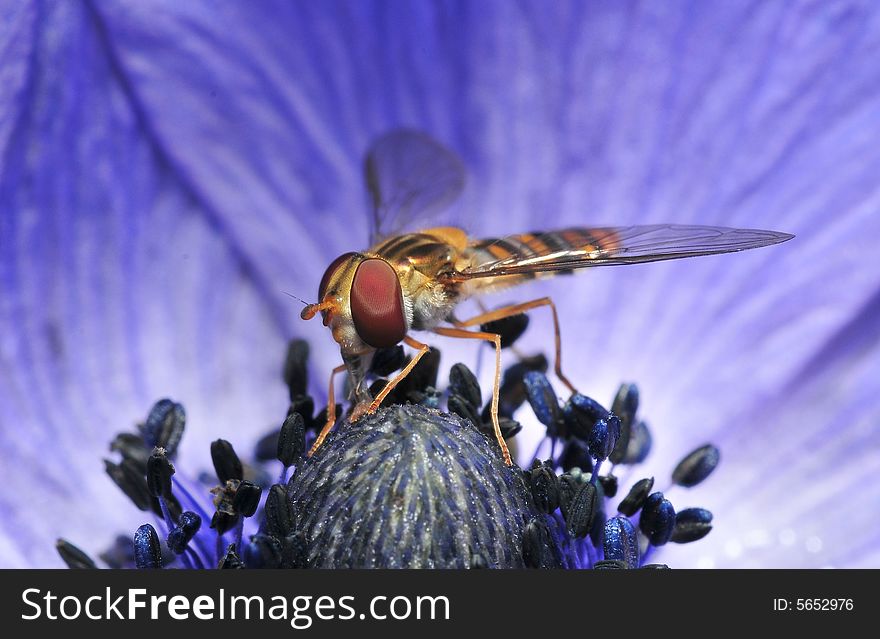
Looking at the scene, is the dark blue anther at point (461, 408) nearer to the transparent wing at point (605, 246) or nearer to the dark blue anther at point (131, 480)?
the transparent wing at point (605, 246)

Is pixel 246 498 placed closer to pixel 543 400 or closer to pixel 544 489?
pixel 544 489


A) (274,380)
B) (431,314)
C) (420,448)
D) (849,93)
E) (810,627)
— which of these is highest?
(849,93)

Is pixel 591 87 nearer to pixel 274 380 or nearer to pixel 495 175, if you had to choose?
pixel 495 175

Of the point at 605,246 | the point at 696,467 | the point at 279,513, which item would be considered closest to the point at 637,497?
the point at 696,467

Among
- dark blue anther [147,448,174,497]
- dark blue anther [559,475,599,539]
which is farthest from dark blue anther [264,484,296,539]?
dark blue anther [559,475,599,539]

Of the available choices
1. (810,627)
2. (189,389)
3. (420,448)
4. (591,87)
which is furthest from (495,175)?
(810,627)

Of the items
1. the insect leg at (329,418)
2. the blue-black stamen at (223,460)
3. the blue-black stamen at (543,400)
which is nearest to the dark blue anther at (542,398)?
the blue-black stamen at (543,400)
